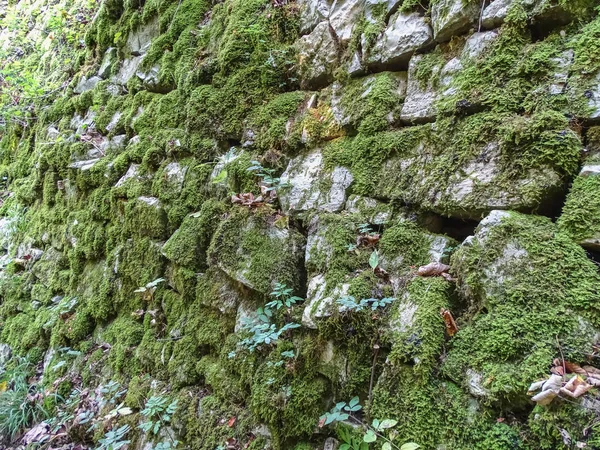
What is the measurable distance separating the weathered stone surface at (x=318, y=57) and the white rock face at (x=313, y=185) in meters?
0.60

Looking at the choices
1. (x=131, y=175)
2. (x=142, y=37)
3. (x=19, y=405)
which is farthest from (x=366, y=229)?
(x=142, y=37)

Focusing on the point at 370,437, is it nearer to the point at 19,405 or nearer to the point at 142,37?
the point at 19,405

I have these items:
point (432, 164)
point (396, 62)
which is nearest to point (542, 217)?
point (432, 164)

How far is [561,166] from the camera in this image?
5.18 feet

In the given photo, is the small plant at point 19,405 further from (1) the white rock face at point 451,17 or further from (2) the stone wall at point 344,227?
(1) the white rock face at point 451,17

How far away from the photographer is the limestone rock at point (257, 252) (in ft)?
7.68

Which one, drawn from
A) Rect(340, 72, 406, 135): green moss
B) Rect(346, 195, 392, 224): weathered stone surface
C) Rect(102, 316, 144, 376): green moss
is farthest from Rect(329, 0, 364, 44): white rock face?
Rect(102, 316, 144, 376): green moss

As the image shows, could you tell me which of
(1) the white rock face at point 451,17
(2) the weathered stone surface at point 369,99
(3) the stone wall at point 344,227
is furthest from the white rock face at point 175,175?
(1) the white rock face at point 451,17

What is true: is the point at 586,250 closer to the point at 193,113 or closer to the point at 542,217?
the point at 542,217

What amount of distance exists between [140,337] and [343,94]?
251 cm

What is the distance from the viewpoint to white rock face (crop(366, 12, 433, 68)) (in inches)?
88.4

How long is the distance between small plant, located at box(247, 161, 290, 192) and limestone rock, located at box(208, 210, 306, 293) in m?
0.24

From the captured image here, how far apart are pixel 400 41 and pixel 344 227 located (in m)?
1.19

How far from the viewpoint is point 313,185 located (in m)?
2.46
